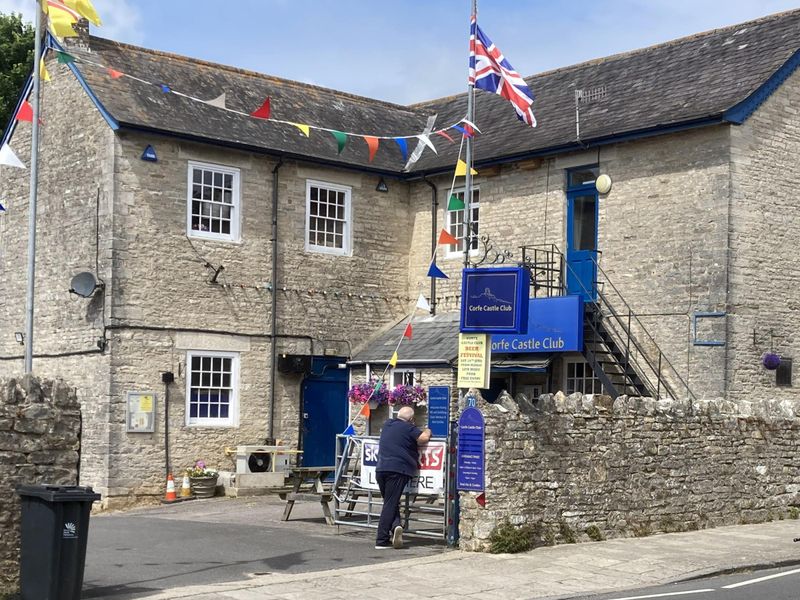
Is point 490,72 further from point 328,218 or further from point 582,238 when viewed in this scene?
point 328,218

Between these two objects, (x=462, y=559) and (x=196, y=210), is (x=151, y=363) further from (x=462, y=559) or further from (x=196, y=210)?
(x=462, y=559)

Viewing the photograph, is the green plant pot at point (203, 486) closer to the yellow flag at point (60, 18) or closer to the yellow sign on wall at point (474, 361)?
the yellow sign on wall at point (474, 361)

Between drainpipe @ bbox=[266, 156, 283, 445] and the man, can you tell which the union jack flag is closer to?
the man

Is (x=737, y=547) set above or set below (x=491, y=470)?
below

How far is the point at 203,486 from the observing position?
65.4 feet

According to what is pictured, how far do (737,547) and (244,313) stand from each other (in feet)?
34.7

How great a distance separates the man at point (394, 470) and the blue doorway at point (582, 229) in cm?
803

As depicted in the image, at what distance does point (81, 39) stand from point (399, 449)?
11.7m

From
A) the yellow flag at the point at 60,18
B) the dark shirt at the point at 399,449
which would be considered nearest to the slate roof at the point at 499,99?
the yellow flag at the point at 60,18

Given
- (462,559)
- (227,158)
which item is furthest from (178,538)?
(227,158)

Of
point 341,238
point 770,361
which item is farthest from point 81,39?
point 770,361

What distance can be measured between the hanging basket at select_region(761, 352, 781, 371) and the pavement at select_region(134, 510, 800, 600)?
493 cm

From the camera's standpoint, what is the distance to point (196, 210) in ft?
68.8

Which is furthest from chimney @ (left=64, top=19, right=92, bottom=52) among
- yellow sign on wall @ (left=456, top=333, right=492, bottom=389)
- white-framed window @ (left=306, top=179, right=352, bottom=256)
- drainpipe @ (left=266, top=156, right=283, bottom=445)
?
yellow sign on wall @ (left=456, top=333, right=492, bottom=389)
